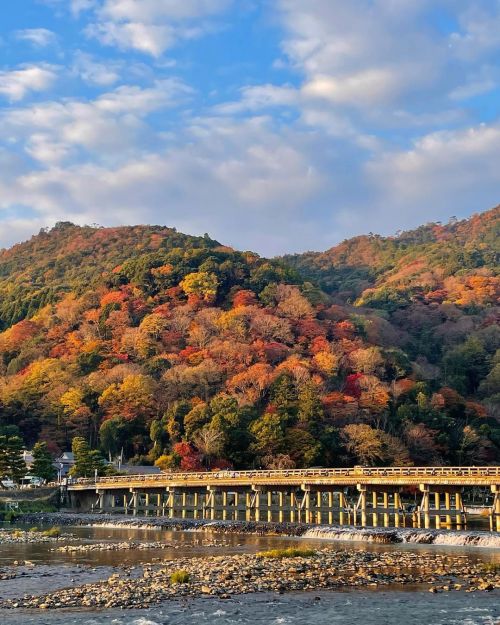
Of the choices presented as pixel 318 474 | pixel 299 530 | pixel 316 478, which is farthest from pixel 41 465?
pixel 299 530

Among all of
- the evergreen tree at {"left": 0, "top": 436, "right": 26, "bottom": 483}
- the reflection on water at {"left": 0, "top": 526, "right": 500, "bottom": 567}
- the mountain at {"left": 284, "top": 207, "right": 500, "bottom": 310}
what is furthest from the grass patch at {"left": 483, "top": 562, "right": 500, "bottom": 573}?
the mountain at {"left": 284, "top": 207, "right": 500, "bottom": 310}

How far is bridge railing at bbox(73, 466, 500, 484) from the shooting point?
39.3 m

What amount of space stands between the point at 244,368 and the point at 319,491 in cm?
3107

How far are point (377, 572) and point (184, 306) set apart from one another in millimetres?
70011

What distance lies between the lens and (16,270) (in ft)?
529

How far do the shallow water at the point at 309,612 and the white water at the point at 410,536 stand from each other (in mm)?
11963

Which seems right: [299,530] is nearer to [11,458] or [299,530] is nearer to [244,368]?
[11,458]

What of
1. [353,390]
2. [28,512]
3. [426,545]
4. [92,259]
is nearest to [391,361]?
[353,390]

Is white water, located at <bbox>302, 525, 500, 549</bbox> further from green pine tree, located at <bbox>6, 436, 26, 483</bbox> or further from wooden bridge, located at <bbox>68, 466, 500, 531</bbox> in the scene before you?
green pine tree, located at <bbox>6, 436, 26, 483</bbox>

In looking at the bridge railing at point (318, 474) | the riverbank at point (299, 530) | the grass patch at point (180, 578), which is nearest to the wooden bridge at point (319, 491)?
the bridge railing at point (318, 474)

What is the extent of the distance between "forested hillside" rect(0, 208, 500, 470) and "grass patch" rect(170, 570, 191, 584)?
4100 centimetres

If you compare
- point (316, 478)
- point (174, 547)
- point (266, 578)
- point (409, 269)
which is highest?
point (409, 269)

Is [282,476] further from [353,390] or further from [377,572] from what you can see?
[353,390]

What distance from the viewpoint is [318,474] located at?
1807 inches
